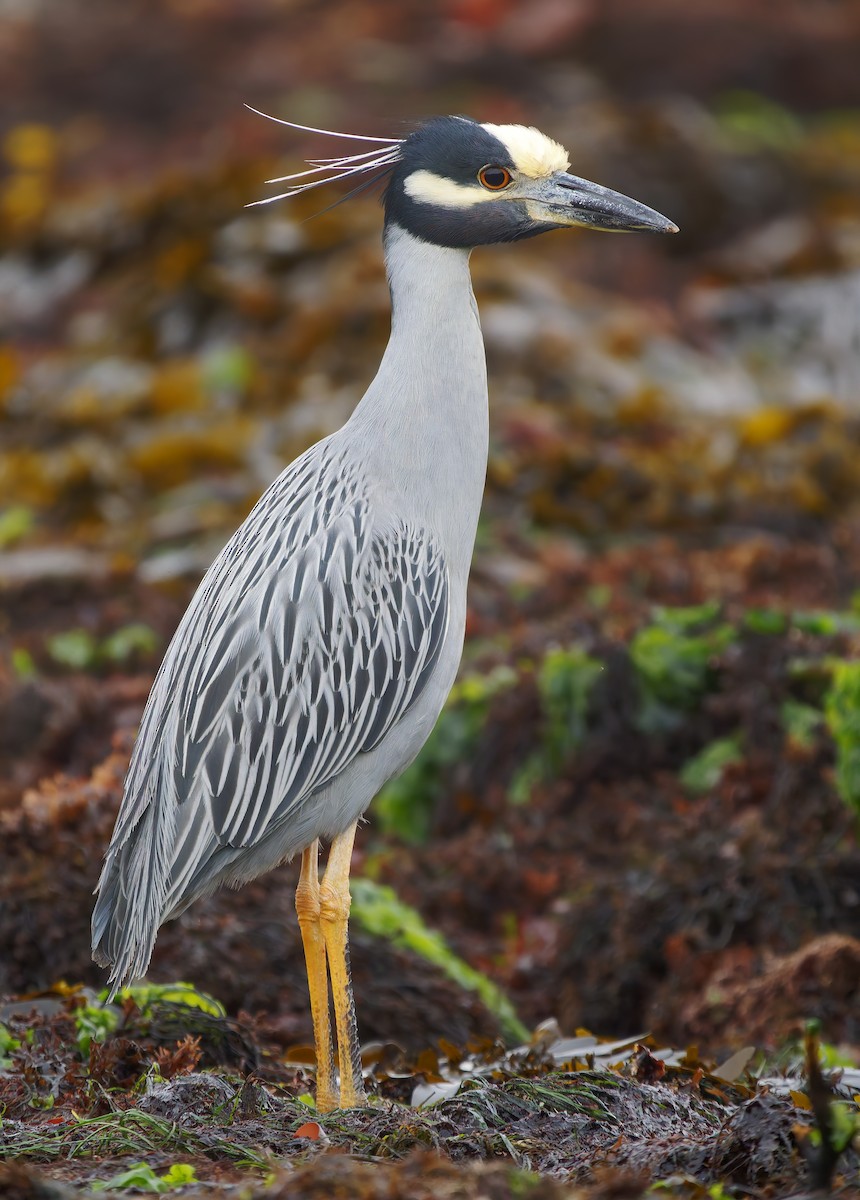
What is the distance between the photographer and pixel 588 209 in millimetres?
5301

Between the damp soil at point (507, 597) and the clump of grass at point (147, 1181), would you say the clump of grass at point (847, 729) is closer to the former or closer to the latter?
the damp soil at point (507, 597)

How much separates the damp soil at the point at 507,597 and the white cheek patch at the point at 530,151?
2.69 m

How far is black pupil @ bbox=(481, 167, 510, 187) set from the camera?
17.4 feet

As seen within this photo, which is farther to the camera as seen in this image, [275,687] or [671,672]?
[671,672]

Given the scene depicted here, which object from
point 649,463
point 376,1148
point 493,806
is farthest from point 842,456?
point 376,1148

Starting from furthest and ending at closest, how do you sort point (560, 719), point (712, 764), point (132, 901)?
1. point (560, 719)
2. point (712, 764)
3. point (132, 901)

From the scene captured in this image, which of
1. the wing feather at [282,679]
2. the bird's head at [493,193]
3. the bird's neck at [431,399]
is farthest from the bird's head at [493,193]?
the wing feather at [282,679]

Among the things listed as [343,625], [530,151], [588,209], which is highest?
[530,151]

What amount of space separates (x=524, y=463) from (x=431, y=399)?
19.1 feet

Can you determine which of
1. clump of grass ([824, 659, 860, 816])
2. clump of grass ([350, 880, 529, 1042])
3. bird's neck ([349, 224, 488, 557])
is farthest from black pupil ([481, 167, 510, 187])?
clump of grass ([350, 880, 529, 1042])

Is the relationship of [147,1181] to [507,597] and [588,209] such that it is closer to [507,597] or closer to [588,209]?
[588,209]

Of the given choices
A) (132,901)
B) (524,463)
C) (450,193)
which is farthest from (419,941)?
(524,463)

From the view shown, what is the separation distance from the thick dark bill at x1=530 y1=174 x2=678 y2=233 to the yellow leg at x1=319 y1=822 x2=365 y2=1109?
2.26 metres

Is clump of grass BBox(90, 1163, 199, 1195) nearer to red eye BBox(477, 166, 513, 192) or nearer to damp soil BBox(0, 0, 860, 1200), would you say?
damp soil BBox(0, 0, 860, 1200)
